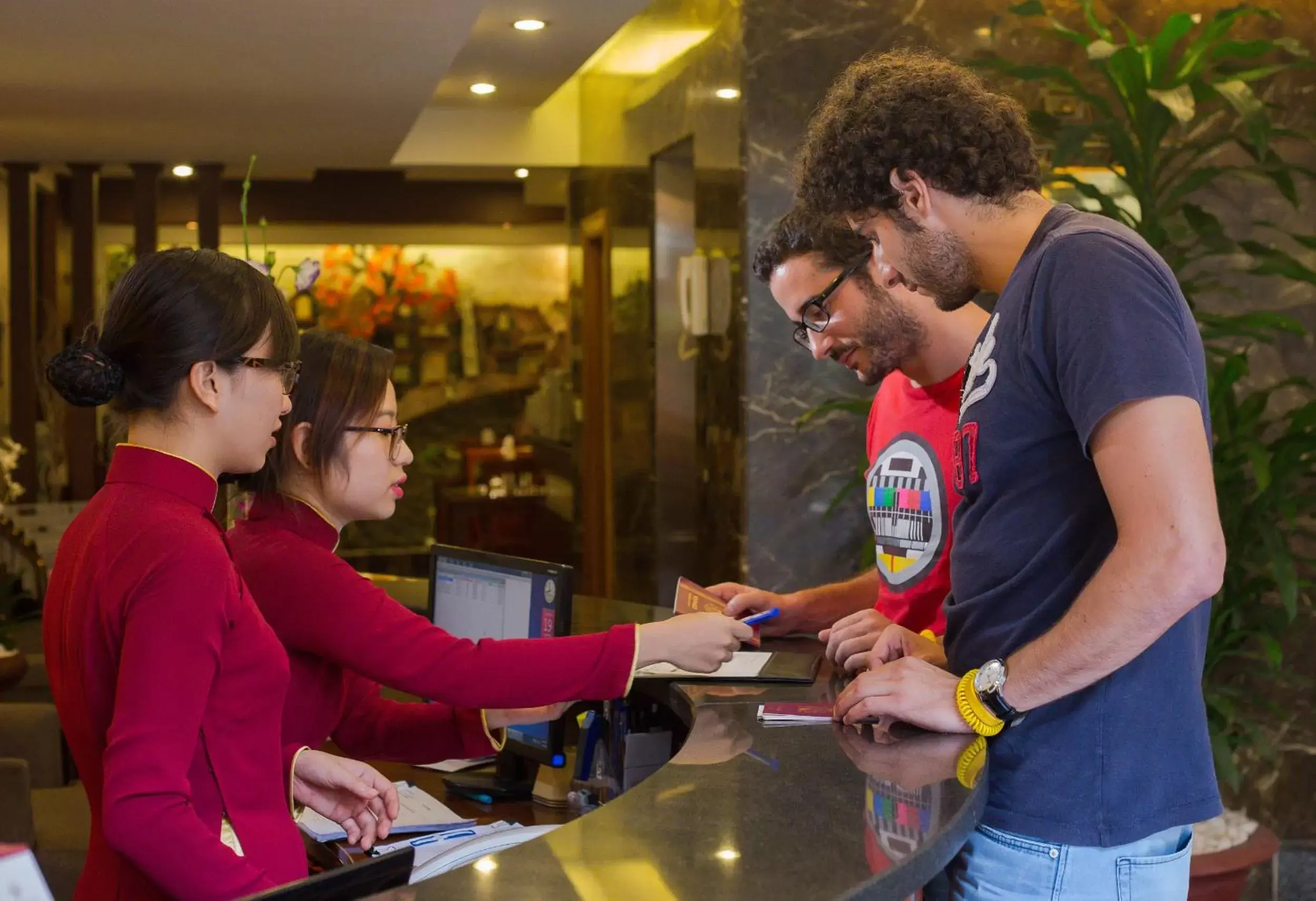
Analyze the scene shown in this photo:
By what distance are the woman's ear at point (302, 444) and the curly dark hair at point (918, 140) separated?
0.79 metres

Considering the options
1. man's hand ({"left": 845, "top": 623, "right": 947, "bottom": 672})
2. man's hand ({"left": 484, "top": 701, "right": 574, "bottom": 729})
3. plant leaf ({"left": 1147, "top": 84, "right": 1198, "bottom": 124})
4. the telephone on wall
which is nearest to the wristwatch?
man's hand ({"left": 845, "top": 623, "right": 947, "bottom": 672})

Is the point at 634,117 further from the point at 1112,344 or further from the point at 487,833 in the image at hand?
the point at 1112,344

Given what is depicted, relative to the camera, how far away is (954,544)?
1735mm

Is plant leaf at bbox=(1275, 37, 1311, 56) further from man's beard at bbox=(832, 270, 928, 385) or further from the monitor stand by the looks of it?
the monitor stand

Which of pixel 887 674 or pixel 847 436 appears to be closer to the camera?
pixel 887 674

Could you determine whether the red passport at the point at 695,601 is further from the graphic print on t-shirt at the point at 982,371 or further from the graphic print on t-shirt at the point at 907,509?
the graphic print on t-shirt at the point at 982,371

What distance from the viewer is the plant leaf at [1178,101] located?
331cm

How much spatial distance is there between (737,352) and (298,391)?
301cm

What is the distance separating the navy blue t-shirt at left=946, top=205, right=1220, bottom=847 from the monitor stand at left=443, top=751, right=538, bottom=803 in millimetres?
1170

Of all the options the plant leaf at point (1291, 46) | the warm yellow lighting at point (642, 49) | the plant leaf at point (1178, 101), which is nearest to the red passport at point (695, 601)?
the plant leaf at point (1178, 101)

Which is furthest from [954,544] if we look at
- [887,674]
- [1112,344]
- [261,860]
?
[261,860]

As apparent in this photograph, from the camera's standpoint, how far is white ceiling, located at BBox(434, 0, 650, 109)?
5332 millimetres

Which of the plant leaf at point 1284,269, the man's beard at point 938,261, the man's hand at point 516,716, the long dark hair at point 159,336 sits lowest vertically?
the man's hand at point 516,716

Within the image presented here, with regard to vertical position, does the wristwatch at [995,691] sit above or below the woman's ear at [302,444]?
below
